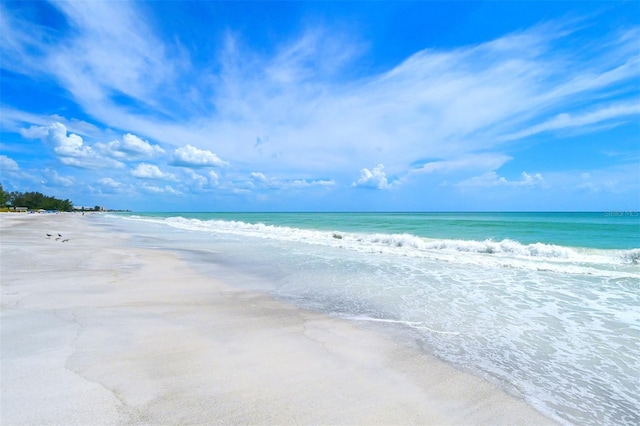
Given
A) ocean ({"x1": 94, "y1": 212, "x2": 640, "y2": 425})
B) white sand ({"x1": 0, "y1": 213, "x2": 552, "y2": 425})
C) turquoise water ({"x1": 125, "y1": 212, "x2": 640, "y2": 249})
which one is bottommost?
ocean ({"x1": 94, "y1": 212, "x2": 640, "y2": 425})

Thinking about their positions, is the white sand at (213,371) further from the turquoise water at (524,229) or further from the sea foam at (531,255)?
the turquoise water at (524,229)

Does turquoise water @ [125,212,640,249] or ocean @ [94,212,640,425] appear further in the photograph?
turquoise water @ [125,212,640,249]

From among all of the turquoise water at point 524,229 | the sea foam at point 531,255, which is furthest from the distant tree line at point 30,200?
the sea foam at point 531,255

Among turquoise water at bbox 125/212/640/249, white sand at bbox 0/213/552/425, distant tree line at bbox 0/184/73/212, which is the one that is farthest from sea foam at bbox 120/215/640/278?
distant tree line at bbox 0/184/73/212

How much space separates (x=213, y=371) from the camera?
12.5ft

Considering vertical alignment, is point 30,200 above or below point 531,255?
above

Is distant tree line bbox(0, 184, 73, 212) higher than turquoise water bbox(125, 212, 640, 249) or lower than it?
higher

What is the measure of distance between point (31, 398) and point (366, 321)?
4667 millimetres

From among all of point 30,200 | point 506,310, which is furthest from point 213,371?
point 30,200

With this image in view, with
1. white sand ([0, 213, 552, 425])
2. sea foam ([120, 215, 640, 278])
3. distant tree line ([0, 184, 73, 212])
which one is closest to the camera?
white sand ([0, 213, 552, 425])

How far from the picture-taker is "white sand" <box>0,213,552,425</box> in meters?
3.06

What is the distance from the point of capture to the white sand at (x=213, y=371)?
3.06m

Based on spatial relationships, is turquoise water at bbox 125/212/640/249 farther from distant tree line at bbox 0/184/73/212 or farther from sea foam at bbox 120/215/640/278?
distant tree line at bbox 0/184/73/212

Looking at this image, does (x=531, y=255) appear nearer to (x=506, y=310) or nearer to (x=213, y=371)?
(x=506, y=310)
